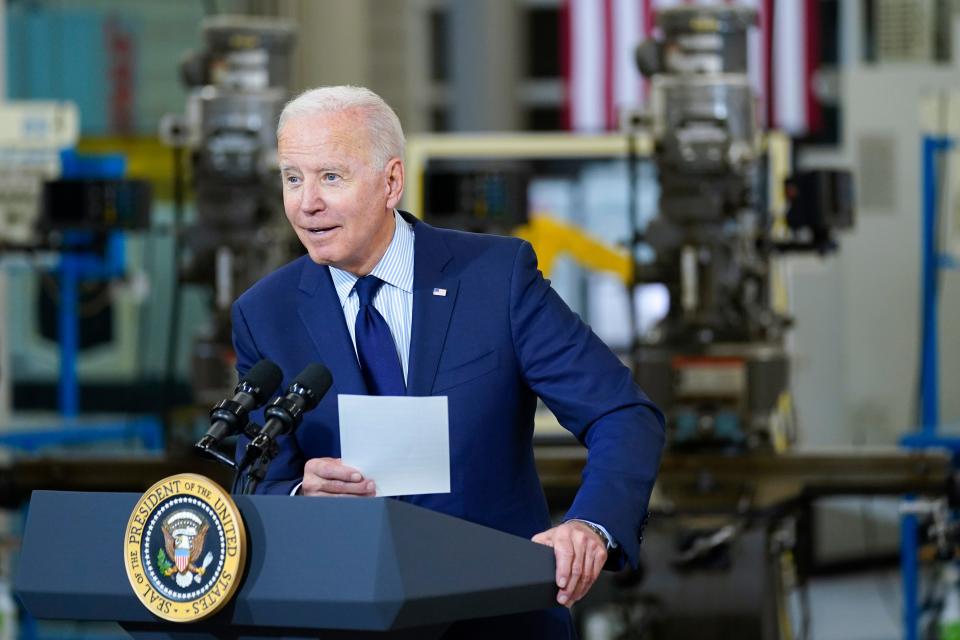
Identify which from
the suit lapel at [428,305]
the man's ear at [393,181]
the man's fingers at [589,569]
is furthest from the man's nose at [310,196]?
the man's fingers at [589,569]

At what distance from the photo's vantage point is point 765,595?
4133 mm

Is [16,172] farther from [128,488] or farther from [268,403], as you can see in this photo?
[268,403]

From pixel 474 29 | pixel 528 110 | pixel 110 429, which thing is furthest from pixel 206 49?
pixel 528 110

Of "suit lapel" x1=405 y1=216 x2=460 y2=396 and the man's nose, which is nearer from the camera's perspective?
the man's nose

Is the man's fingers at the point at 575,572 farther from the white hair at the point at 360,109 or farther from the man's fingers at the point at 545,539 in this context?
the white hair at the point at 360,109

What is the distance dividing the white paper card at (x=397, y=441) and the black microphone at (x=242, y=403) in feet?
0.30

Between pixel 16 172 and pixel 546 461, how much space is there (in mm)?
2773

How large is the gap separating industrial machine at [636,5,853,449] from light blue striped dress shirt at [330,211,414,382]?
103 inches

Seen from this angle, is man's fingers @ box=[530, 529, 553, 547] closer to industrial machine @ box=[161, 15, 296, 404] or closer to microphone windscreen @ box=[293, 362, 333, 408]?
microphone windscreen @ box=[293, 362, 333, 408]

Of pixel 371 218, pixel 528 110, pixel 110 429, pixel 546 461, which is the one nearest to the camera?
pixel 371 218

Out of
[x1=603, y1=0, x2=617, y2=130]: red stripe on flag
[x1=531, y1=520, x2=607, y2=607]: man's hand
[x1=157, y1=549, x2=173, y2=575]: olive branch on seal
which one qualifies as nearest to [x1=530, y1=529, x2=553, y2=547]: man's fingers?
[x1=531, y1=520, x2=607, y2=607]: man's hand

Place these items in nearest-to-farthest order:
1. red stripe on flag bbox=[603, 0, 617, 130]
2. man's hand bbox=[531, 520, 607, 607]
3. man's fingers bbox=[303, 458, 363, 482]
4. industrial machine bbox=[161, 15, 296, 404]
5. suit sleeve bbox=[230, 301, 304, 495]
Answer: man's hand bbox=[531, 520, 607, 607], man's fingers bbox=[303, 458, 363, 482], suit sleeve bbox=[230, 301, 304, 495], industrial machine bbox=[161, 15, 296, 404], red stripe on flag bbox=[603, 0, 617, 130]

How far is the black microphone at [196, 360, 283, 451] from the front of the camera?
1.84 meters

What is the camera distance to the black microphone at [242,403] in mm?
1841
